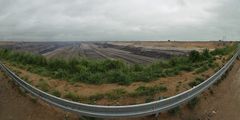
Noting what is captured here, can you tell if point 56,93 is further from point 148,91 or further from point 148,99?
point 148,99

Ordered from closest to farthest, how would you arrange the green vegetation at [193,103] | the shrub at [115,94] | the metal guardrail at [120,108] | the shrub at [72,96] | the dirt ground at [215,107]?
the metal guardrail at [120,108]
the dirt ground at [215,107]
the green vegetation at [193,103]
the shrub at [115,94]
the shrub at [72,96]

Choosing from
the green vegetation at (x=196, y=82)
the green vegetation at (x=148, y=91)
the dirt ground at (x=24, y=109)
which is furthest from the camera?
the green vegetation at (x=196, y=82)

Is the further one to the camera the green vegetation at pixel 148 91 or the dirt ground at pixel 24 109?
the green vegetation at pixel 148 91

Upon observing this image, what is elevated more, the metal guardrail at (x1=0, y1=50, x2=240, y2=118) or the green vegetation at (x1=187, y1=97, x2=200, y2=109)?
the metal guardrail at (x1=0, y1=50, x2=240, y2=118)

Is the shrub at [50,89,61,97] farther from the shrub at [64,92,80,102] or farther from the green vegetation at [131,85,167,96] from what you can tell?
the green vegetation at [131,85,167,96]

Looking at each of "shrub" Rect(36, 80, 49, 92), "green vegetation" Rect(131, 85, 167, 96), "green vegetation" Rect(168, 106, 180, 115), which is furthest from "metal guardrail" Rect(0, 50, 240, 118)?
"shrub" Rect(36, 80, 49, 92)

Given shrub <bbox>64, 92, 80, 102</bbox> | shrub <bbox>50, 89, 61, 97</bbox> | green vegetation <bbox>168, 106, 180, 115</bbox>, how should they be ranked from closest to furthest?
green vegetation <bbox>168, 106, 180, 115</bbox>, shrub <bbox>64, 92, 80, 102</bbox>, shrub <bbox>50, 89, 61, 97</bbox>

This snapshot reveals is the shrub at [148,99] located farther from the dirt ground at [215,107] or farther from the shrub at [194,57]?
the shrub at [194,57]

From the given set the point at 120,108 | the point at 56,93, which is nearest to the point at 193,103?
the point at 120,108

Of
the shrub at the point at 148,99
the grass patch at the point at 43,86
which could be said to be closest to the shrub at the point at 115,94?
the shrub at the point at 148,99

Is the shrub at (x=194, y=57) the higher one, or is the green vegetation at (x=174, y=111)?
the shrub at (x=194, y=57)

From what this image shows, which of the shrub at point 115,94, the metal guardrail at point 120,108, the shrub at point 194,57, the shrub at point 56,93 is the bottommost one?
the shrub at point 56,93
